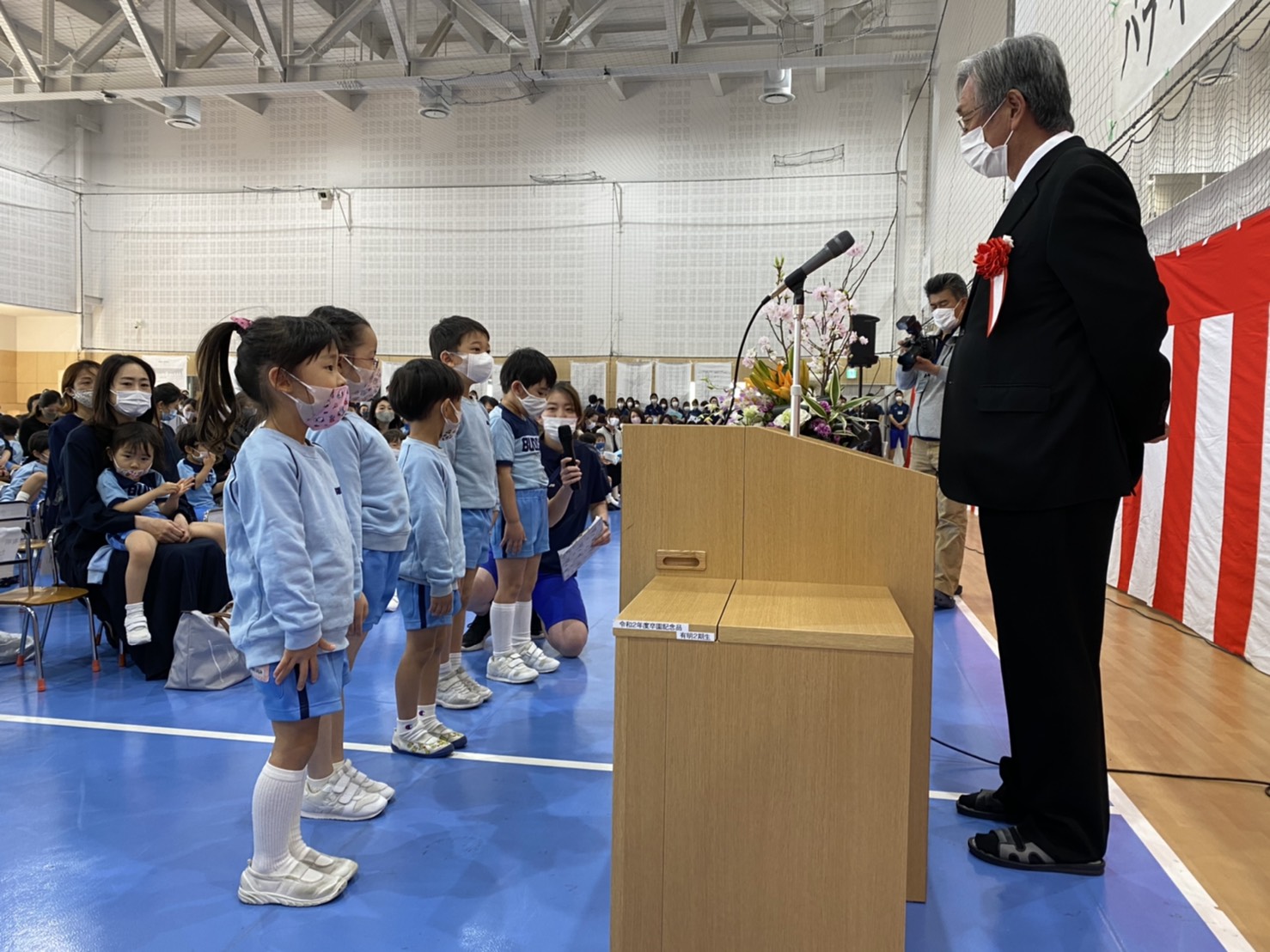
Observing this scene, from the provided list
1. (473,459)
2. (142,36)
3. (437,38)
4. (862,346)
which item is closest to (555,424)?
(473,459)

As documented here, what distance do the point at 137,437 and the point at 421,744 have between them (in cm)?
227

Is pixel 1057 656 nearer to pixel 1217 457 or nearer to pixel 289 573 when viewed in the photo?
pixel 289 573

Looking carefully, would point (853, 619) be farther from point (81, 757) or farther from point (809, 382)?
point (81, 757)

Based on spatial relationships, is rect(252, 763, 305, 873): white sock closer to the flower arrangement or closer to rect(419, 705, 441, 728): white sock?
rect(419, 705, 441, 728): white sock

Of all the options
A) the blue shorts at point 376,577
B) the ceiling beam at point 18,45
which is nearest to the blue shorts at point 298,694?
the blue shorts at point 376,577

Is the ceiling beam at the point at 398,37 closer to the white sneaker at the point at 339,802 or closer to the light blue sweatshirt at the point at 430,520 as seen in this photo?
the light blue sweatshirt at the point at 430,520

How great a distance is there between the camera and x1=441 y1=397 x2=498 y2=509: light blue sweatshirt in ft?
10.8

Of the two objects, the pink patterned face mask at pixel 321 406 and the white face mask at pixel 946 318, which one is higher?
the white face mask at pixel 946 318

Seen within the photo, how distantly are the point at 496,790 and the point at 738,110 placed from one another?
13483mm

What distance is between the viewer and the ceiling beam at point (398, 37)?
10.0 m

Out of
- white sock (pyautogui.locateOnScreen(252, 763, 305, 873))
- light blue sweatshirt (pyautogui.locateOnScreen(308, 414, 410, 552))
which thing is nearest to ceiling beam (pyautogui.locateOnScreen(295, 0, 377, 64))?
light blue sweatshirt (pyautogui.locateOnScreen(308, 414, 410, 552))

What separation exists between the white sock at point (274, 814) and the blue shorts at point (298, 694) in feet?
0.47

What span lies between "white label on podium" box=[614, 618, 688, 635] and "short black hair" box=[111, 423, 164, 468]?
3.46 metres

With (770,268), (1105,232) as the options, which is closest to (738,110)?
(770,268)
